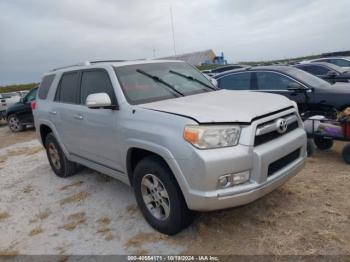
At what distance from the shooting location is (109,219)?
13.8 feet

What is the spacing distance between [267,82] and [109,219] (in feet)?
15.9

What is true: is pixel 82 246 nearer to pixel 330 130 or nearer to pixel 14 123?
pixel 330 130

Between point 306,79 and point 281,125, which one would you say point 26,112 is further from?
point 281,125

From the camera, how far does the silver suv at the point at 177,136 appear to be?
3008mm

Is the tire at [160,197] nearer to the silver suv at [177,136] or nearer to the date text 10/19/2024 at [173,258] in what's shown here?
the silver suv at [177,136]

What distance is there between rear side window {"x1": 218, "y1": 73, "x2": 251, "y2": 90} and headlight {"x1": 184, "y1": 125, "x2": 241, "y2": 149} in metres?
4.86

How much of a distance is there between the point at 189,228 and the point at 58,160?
3.27 metres

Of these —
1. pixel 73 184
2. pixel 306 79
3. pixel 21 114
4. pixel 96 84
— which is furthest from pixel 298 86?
pixel 21 114

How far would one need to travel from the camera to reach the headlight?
118 inches

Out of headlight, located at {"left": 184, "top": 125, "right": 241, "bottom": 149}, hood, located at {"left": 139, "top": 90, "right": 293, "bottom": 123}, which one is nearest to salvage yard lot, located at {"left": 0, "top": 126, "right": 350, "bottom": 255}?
headlight, located at {"left": 184, "top": 125, "right": 241, "bottom": 149}

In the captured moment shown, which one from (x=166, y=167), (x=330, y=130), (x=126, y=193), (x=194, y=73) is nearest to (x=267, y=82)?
(x=330, y=130)

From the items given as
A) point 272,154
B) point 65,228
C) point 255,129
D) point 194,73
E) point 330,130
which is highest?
point 194,73

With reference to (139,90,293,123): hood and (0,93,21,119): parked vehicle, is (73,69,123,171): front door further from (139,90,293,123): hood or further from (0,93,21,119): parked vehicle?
(0,93,21,119): parked vehicle

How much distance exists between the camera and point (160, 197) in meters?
3.51
